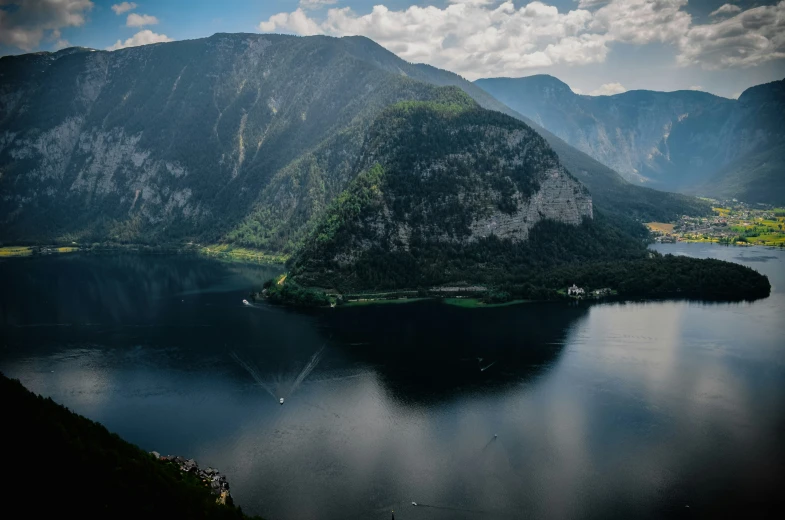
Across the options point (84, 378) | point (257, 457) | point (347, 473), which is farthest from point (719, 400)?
point (84, 378)

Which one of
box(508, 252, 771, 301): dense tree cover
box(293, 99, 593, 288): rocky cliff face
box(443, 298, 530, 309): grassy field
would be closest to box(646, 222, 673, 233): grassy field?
box(293, 99, 593, 288): rocky cliff face

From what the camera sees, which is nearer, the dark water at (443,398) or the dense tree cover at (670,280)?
the dark water at (443,398)

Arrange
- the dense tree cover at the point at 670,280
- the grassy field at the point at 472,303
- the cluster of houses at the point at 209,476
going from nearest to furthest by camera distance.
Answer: the cluster of houses at the point at 209,476, the grassy field at the point at 472,303, the dense tree cover at the point at 670,280

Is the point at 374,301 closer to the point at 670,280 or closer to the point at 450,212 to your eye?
the point at 450,212

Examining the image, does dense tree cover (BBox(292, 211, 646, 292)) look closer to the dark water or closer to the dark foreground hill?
the dark foreground hill

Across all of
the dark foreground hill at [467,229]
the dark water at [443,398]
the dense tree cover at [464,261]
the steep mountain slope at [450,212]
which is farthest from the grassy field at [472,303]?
the steep mountain slope at [450,212]

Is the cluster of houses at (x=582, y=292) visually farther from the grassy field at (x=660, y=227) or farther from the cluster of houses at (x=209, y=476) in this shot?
the grassy field at (x=660, y=227)
